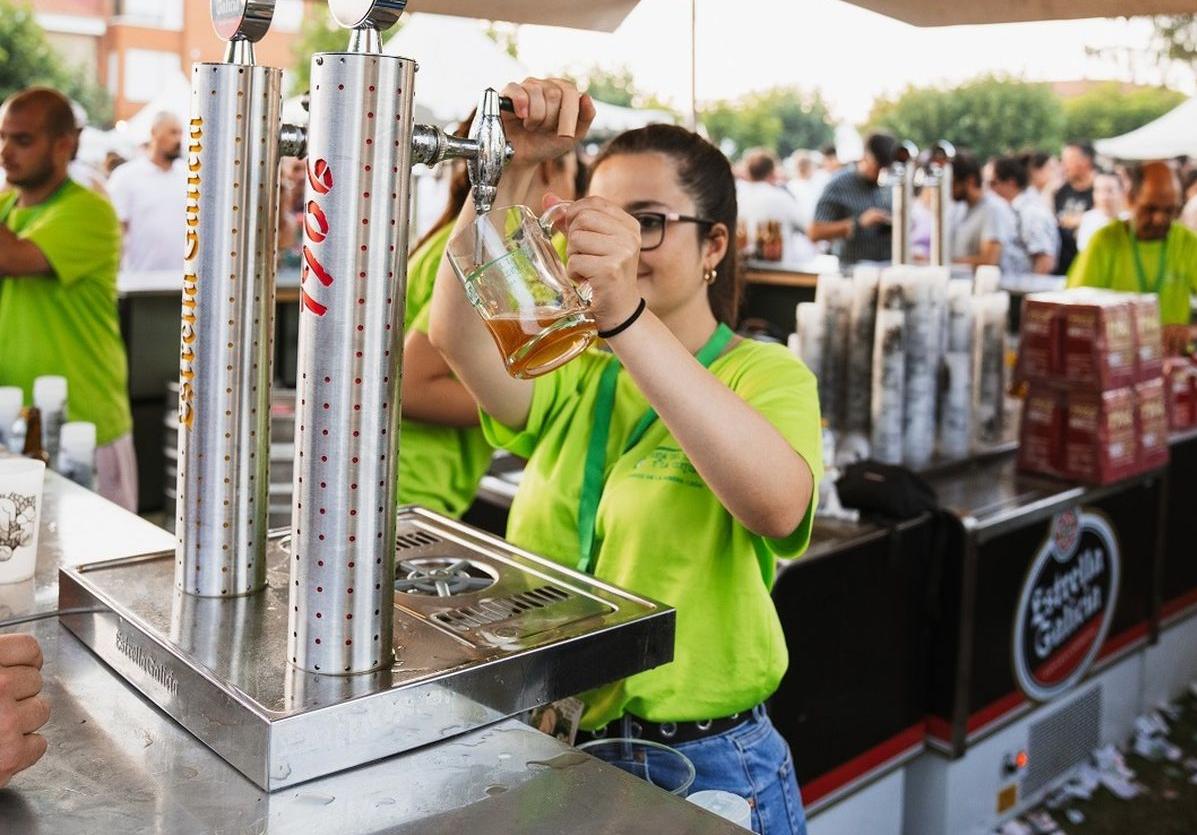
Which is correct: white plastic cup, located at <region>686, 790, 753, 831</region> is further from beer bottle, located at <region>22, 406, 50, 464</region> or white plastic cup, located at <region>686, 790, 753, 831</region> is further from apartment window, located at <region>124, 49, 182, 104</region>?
apartment window, located at <region>124, 49, 182, 104</region>

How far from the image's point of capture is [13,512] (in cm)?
139

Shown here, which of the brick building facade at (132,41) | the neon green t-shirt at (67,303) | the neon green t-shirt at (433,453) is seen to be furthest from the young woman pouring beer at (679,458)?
the brick building facade at (132,41)

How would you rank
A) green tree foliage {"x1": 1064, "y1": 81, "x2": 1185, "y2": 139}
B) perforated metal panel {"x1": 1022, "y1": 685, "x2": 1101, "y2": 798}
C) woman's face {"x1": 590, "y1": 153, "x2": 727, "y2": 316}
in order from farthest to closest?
green tree foliage {"x1": 1064, "y1": 81, "x2": 1185, "y2": 139} → perforated metal panel {"x1": 1022, "y1": 685, "x2": 1101, "y2": 798} → woman's face {"x1": 590, "y1": 153, "x2": 727, "y2": 316}

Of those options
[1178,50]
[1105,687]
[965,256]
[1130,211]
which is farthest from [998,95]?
[1105,687]

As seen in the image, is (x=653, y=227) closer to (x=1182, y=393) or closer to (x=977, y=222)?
(x=1182, y=393)

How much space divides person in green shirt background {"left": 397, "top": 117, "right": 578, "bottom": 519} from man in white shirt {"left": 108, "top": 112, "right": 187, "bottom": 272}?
15.9ft

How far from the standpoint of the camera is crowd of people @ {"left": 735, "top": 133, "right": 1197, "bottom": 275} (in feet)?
23.1

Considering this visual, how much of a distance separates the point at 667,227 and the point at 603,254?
1.65 ft

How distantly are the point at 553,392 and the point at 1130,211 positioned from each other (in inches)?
148

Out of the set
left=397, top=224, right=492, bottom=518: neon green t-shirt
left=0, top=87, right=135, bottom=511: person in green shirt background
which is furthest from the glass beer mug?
left=0, top=87, right=135, bottom=511: person in green shirt background

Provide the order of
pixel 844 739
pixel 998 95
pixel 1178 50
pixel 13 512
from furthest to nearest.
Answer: pixel 998 95, pixel 1178 50, pixel 844 739, pixel 13 512

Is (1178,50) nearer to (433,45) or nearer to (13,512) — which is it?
(433,45)

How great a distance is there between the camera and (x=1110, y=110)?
24016 mm

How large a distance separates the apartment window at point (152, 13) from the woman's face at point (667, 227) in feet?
124
